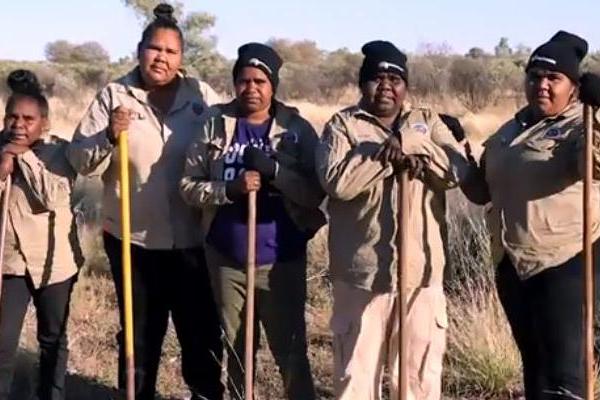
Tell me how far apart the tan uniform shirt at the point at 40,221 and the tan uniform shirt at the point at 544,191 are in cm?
223

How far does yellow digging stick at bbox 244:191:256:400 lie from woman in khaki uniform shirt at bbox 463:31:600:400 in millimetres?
1134

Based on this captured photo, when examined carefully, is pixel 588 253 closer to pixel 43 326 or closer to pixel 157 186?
pixel 157 186

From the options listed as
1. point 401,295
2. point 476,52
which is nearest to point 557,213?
point 401,295

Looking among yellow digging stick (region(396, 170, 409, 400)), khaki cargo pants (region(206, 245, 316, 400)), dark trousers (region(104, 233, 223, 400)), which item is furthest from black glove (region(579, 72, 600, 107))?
dark trousers (region(104, 233, 223, 400))

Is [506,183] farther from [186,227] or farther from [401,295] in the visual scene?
[186,227]

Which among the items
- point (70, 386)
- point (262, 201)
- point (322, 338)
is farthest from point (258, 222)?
point (322, 338)

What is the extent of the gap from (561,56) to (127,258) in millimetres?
2283

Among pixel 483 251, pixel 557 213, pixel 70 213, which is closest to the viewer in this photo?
pixel 557 213

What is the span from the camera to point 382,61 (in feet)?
16.4

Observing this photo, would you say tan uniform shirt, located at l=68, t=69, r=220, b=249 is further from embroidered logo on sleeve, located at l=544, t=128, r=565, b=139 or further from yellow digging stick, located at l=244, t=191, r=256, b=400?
embroidered logo on sleeve, located at l=544, t=128, r=565, b=139

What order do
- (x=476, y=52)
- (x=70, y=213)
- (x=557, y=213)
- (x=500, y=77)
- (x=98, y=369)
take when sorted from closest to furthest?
(x=557, y=213) → (x=70, y=213) → (x=98, y=369) → (x=500, y=77) → (x=476, y=52)

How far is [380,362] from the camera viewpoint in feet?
17.0

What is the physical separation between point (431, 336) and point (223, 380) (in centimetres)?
147

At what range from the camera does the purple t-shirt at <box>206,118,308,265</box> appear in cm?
540
